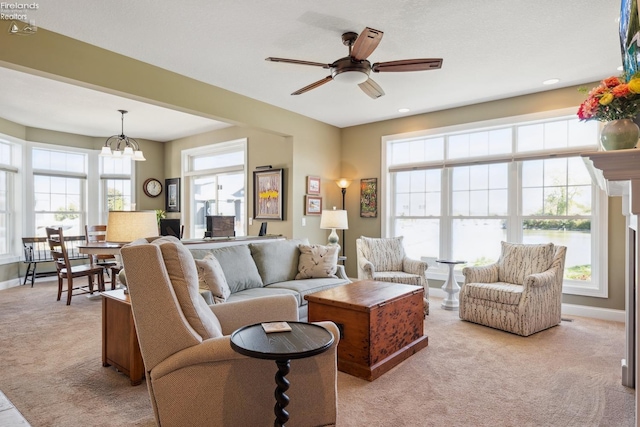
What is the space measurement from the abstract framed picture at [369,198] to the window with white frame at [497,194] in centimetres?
19

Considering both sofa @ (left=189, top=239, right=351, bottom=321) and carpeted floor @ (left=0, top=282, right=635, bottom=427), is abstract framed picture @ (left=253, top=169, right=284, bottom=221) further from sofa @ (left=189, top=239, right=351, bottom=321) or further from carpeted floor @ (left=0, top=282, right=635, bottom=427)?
carpeted floor @ (left=0, top=282, right=635, bottom=427)

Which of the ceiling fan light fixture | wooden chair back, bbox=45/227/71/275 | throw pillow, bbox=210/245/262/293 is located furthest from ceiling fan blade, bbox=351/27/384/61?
wooden chair back, bbox=45/227/71/275

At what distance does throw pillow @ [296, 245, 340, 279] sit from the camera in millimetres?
3992

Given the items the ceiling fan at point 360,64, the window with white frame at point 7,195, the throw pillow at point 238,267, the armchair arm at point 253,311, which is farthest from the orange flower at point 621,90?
the window with white frame at point 7,195

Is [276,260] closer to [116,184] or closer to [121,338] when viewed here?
[121,338]

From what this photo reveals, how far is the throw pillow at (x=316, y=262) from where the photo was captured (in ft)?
13.1

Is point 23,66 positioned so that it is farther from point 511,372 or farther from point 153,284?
point 511,372

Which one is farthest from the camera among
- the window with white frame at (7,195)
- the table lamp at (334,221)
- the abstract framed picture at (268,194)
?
the window with white frame at (7,195)

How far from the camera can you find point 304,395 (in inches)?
68.4

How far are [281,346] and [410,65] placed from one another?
230 centimetres

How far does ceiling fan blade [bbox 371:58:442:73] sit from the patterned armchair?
2286 mm

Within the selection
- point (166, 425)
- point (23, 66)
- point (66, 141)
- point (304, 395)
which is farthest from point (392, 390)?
point (66, 141)

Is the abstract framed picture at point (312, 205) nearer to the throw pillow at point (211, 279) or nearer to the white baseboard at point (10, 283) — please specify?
the throw pillow at point (211, 279)

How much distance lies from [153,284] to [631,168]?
1902mm
